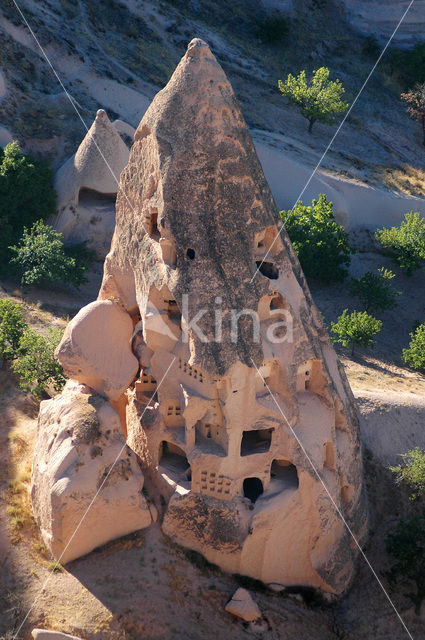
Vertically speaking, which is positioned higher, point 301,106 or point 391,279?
point 301,106

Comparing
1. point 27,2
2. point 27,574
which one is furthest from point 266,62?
point 27,574

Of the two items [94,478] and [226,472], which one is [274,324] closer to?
[226,472]

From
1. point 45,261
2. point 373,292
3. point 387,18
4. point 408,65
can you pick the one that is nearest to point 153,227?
point 45,261

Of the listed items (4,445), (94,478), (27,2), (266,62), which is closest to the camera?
(94,478)

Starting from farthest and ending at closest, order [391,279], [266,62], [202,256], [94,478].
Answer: [266,62]
[391,279]
[94,478]
[202,256]

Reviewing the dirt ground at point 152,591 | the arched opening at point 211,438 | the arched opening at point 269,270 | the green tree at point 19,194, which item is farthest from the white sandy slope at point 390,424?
the green tree at point 19,194

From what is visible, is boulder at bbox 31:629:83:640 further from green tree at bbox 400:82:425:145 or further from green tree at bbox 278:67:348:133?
green tree at bbox 400:82:425:145

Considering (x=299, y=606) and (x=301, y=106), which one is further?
(x=301, y=106)

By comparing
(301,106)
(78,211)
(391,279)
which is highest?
(301,106)
